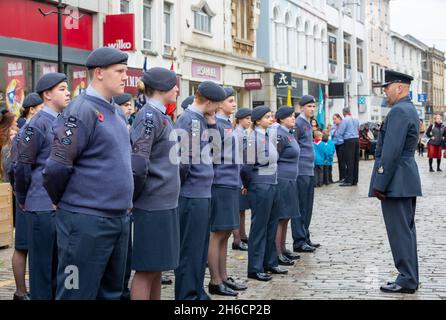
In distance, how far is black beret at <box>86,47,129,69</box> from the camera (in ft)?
16.4

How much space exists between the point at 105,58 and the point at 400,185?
3.90 meters

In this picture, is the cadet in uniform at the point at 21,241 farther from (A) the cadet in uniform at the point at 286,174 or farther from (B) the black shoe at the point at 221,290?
(A) the cadet in uniform at the point at 286,174

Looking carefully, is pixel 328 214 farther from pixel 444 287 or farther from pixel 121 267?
pixel 121 267

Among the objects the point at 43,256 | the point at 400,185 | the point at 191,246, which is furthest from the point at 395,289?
the point at 43,256

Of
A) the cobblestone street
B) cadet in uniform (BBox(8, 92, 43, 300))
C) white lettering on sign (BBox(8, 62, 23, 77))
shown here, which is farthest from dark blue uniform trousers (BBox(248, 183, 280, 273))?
white lettering on sign (BBox(8, 62, 23, 77))

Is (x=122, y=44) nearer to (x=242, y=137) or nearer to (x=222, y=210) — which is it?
(x=242, y=137)

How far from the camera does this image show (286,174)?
372 inches

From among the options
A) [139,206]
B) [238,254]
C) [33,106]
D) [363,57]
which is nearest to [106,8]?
[238,254]

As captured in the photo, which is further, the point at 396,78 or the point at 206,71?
the point at 206,71

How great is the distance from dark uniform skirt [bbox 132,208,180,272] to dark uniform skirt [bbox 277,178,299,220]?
382 centimetres

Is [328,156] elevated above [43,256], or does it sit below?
above

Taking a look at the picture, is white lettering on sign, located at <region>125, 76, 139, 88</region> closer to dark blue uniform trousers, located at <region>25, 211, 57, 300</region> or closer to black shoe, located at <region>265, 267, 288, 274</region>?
black shoe, located at <region>265, 267, 288, 274</region>

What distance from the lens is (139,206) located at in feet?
18.6

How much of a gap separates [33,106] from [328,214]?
870cm
